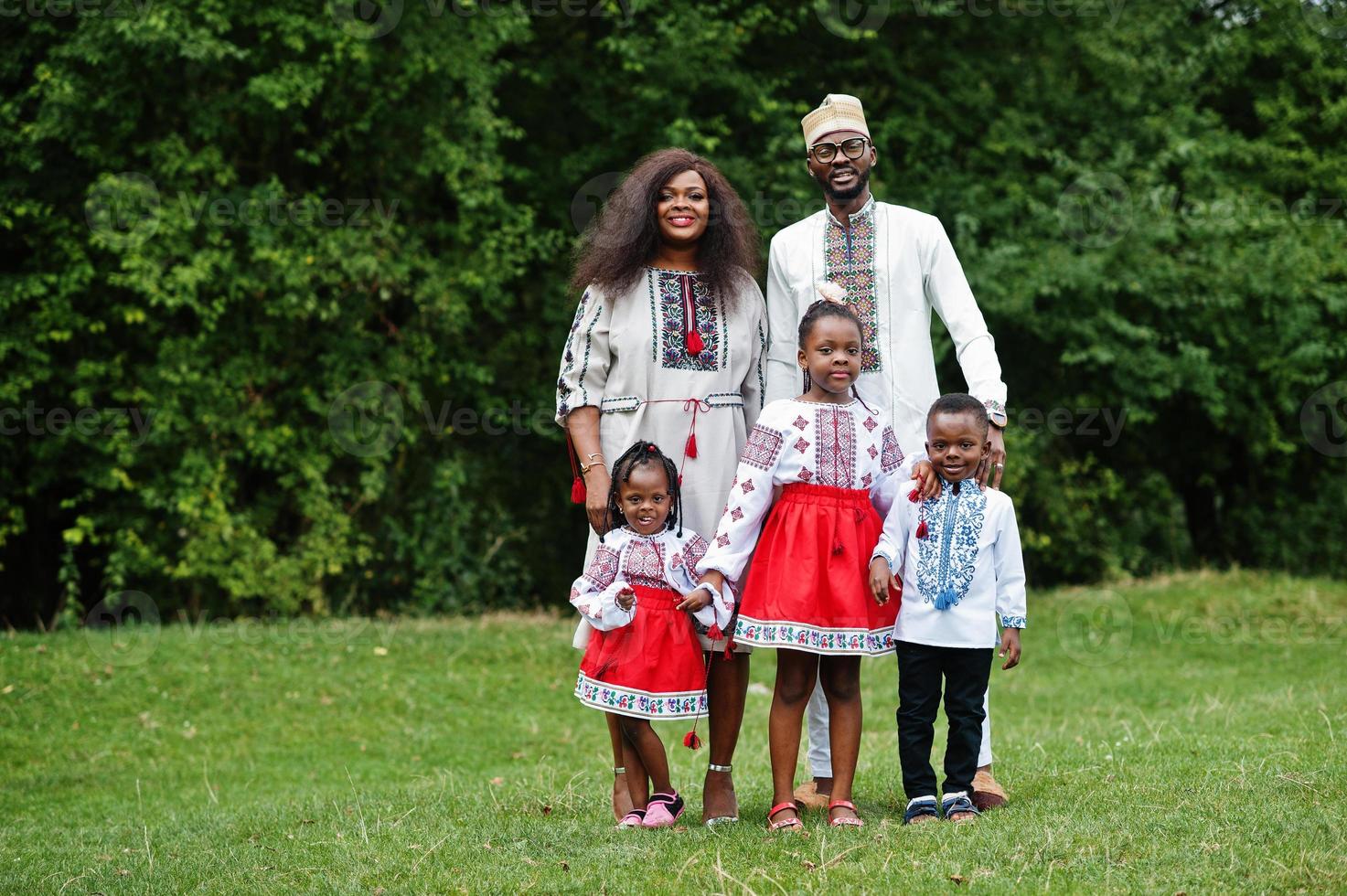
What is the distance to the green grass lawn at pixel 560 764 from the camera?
13.1ft

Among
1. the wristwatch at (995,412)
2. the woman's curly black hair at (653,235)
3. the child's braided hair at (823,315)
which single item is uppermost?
the woman's curly black hair at (653,235)

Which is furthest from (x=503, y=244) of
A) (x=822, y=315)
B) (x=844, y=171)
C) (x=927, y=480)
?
(x=927, y=480)

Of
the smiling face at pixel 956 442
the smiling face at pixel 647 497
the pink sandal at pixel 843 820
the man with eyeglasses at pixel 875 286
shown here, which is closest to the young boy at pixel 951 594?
the smiling face at pixel 956 442

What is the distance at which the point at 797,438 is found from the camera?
4.47m

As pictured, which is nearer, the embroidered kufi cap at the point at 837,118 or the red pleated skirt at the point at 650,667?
the red pleated skirt at the point at 650,667

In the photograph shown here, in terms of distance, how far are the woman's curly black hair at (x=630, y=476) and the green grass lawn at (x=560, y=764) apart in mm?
1034

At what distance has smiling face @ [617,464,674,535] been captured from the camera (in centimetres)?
455

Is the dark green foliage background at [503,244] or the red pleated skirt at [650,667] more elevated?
the dark green foliage background at [503,244]

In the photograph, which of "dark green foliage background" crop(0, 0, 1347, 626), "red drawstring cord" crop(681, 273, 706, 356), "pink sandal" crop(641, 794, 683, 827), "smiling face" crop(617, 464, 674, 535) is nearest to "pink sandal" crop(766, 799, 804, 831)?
"pink sandal" crop(641, 794, 683, 827)

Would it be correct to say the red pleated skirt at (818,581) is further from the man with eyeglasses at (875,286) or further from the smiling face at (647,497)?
the man with eyeglasses at (875,286)

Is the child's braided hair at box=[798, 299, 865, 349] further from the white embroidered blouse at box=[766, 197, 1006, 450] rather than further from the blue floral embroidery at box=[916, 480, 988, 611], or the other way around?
the blue floral embroidery at box=[916, 480, 988, 611]

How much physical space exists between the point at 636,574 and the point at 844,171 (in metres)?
1.59

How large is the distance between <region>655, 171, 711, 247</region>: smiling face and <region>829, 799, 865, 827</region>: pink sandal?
6.47 feet

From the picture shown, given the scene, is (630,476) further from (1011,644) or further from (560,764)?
(560,764)
